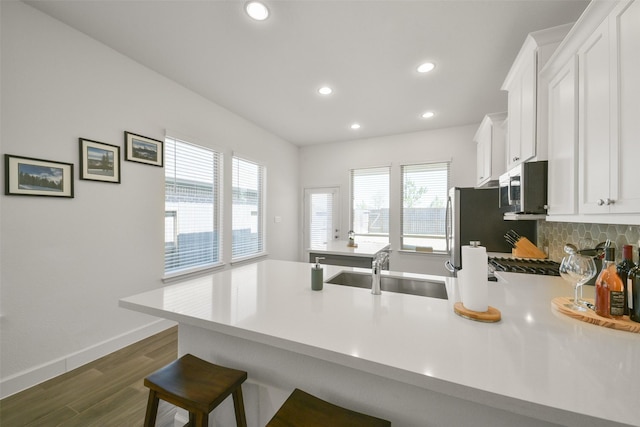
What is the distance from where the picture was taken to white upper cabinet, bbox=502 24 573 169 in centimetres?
171

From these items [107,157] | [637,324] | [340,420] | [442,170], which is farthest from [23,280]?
[442,170]

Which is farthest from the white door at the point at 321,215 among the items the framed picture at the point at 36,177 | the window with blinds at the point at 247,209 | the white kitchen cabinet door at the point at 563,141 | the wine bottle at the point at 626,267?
the wine bottle at the point at 626,267

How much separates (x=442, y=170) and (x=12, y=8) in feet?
16.9

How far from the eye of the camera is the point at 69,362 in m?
2.03

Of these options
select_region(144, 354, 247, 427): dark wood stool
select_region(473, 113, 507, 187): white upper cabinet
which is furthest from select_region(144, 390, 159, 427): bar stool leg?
select_region(473, 113, 507, 187): white upper cabinet

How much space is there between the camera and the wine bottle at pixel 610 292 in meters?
1.03

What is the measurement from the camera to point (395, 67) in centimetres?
257

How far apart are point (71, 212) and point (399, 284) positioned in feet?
8.94

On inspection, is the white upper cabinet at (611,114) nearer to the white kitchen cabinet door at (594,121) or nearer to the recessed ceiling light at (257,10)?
the white kitchen cabinet door at (594,121)

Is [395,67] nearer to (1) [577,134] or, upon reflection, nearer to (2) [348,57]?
(2) [348,57]

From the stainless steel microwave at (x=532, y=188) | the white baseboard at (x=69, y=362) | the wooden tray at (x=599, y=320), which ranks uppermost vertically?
the stainless steel microwave at (x=532, y=188)

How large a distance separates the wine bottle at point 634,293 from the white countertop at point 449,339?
0.14 m

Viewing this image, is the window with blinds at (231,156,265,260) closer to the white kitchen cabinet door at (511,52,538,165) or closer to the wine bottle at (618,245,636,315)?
the white kitchen cabinet door at (511,52,538,165)

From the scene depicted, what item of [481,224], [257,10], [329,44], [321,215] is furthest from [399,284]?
[321,215]
